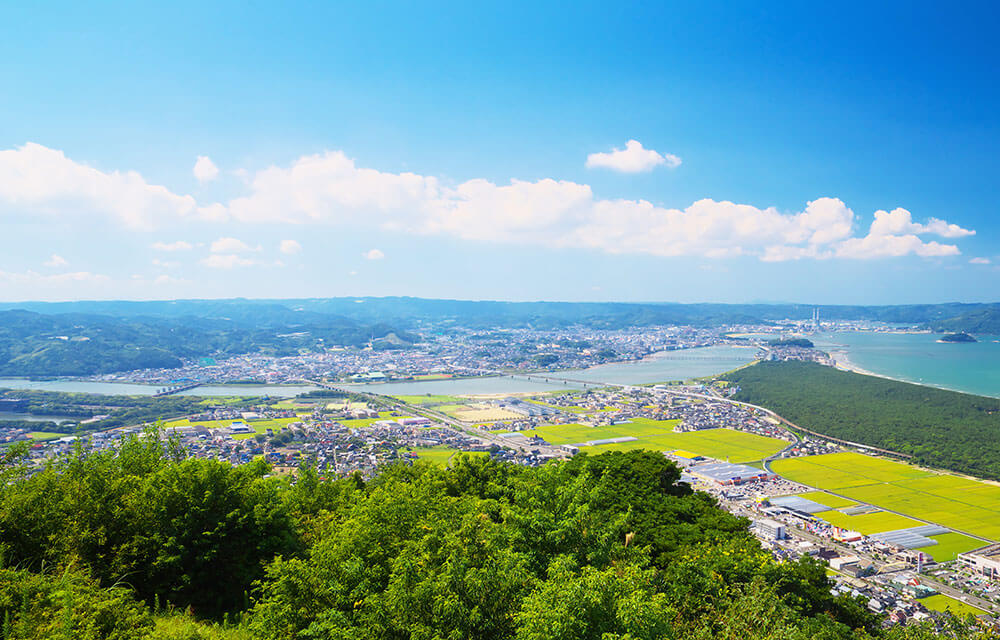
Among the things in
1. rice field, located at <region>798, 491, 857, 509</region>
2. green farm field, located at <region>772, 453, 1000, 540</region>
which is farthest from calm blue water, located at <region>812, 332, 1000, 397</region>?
rice field, located at <region>798, 491, 857, 509</region>

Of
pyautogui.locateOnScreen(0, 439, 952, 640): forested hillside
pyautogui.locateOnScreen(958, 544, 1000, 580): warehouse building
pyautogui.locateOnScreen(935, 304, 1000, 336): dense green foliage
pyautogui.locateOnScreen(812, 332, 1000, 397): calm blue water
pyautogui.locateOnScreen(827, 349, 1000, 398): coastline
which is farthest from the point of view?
pyautogui.locateOnScreen(935, 304, 1000, 336): dense green foliage

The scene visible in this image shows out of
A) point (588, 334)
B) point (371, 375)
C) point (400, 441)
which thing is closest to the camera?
point (400, 441)

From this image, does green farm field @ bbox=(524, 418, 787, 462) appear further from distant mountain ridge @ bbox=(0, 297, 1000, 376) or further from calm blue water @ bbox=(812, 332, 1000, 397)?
distant mountain ridge @ bbox=(0, 297, 1000, 376)

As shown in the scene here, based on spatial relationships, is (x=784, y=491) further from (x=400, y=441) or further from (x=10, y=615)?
(x=10, y=615)

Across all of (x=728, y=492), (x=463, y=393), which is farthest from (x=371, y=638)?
(x=463, y=393)

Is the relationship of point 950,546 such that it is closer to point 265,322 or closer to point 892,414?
→ point 892,414

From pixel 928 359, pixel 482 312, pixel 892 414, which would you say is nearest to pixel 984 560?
pixel 892 414
